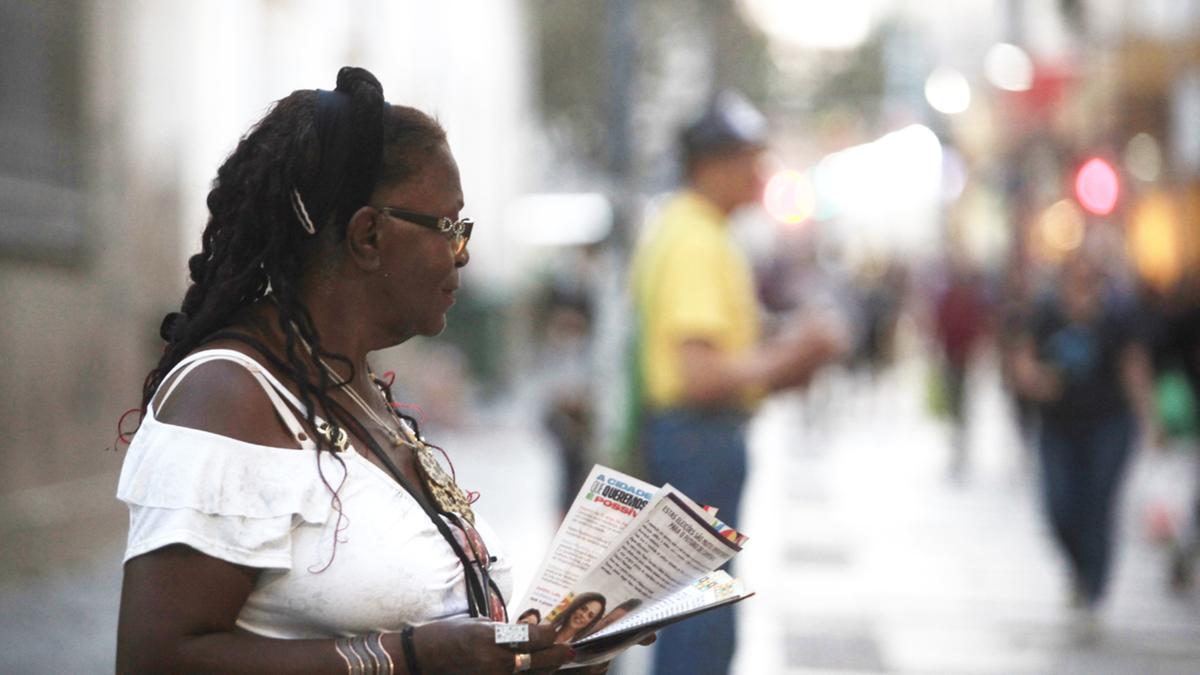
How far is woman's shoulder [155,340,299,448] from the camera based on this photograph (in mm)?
2520

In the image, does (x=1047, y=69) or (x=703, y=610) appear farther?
(x=1047, y=69)

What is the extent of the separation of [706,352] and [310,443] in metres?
3.08

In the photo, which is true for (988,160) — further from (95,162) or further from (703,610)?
(703,610)

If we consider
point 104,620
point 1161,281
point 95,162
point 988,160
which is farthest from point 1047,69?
point 988,160

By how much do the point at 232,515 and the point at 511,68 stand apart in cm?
3251

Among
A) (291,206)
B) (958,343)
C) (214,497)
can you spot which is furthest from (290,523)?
(958,343)

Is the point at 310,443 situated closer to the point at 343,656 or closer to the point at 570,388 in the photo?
the point at 343,656

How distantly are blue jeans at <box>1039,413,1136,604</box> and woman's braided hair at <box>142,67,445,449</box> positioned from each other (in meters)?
7.36

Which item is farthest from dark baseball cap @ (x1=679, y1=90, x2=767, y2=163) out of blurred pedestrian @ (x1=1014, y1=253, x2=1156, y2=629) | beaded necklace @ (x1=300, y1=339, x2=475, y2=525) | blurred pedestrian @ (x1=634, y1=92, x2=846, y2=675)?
blurred pedestrian @ (x1=1014, y1=253, x2=1156, y2=629)

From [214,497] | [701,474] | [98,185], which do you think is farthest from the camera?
[98,185]

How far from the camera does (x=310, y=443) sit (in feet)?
8.59

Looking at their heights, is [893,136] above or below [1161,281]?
above

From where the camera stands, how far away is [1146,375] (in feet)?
32.9

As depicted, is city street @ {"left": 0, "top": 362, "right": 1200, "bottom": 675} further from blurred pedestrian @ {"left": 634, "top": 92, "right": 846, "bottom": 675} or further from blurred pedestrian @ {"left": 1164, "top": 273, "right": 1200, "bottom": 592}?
blurred pedestrian @ {"left": 634, "top": 92, "right": 846, "bottom": 675}
